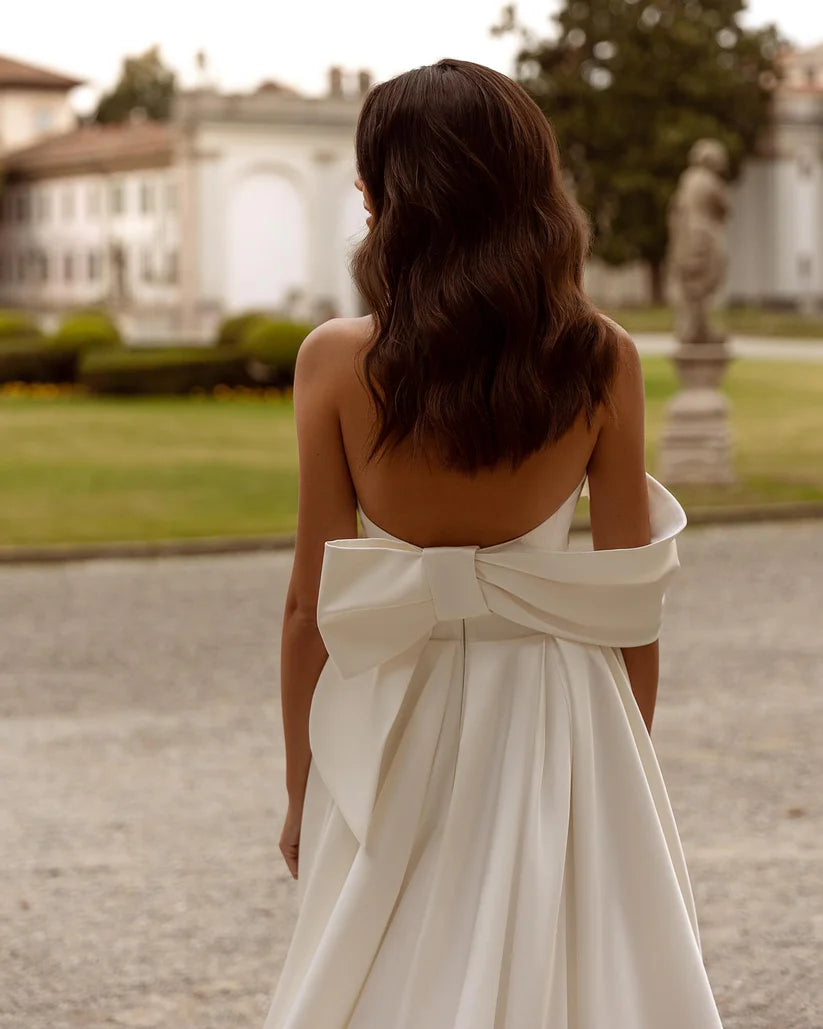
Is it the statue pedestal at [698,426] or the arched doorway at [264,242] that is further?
the arched doorway at [264,242]

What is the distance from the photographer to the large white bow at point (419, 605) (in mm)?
2064

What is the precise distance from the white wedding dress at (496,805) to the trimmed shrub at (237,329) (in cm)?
2579

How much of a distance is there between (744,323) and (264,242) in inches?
632

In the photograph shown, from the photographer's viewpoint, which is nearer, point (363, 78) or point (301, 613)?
point (301, 613)

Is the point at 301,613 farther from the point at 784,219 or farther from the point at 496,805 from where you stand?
the point at 784,219

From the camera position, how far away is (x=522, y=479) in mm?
2049

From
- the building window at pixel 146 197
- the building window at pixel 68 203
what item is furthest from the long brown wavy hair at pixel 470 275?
the building window at pixel 68 203

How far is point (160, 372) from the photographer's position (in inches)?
968

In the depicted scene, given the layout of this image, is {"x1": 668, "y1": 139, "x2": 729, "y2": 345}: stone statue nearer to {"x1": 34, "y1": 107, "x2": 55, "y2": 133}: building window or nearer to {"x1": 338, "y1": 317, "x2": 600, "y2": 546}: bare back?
{"x1": 338, "y1": 317, "x2": 600, "y2": 546}: bare back

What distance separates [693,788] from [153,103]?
94890 millimetres

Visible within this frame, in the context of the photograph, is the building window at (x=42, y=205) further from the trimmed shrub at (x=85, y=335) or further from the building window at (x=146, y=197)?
the trimmed shrub at (x=85, y=335)

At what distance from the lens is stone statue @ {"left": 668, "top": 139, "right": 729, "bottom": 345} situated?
532 inches

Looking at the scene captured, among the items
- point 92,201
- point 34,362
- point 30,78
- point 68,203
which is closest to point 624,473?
point 34,362

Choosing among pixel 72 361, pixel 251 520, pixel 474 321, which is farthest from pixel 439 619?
pixel 72 361
